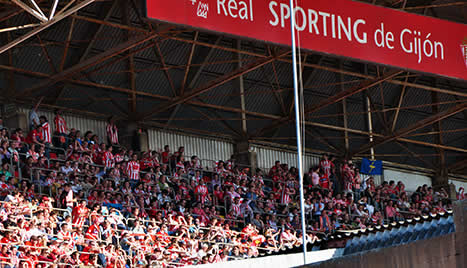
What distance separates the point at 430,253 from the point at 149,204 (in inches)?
476

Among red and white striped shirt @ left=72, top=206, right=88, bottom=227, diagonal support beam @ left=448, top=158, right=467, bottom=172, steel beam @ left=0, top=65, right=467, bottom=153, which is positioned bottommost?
red and white striped shirt @ left=72, top=206, right=88, bottom=227

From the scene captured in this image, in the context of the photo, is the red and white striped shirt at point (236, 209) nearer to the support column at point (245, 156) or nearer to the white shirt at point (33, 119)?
the support column at point (245, 156)

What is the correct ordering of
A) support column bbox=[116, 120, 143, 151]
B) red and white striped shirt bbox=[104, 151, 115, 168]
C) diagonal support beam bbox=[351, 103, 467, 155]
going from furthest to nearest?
diagonal support beam bbox=[351, 103, 467, 155] < support column bbox=[116, 120, 143, 151] < red and white striped shirt bbox=[104, 151, 115, 168]

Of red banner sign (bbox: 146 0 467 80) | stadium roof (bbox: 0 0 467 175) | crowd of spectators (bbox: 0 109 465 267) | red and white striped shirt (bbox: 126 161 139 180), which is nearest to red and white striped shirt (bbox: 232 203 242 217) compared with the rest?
crowd of spectators (bbox: 0 109 465 267)

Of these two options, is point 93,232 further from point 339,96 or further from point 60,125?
point 339,96

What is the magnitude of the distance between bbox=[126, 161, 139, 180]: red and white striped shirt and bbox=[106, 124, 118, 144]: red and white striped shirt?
2985 millimetres

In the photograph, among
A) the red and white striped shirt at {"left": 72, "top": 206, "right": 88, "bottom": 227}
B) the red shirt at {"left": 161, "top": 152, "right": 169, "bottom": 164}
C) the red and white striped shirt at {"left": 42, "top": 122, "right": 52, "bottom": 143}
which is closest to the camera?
the red and white striped shirt at {"left": 72, "top": 206, "right": 88, "bottom": 227}

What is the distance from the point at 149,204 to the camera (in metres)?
26.1

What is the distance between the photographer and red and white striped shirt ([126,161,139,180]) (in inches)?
1069

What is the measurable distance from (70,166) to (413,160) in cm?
1832

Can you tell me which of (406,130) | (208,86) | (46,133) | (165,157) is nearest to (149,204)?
(46,133)

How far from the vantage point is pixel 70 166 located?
25.5 m

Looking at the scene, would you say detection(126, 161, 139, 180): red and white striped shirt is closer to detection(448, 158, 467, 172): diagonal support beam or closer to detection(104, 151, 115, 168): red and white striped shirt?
detection(104, 151, 115, 168): red and white striped shirt

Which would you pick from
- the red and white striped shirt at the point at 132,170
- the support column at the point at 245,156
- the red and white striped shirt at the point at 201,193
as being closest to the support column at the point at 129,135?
the red and white striped shirt at the point at 201,193
